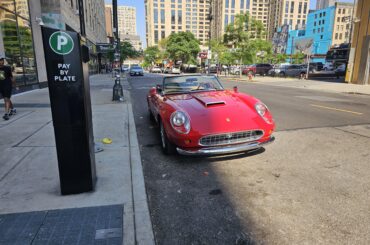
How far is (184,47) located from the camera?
66250 millimetres

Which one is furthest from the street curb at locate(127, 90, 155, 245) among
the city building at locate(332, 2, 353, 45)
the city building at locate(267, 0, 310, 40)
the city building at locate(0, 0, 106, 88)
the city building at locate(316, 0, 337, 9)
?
the city building at locate(316, 0, 337, 9)

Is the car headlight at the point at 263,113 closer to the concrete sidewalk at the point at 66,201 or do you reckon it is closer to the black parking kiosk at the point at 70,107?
the concrete sidewalk at the point at 66,201

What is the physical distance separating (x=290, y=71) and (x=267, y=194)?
32.3m

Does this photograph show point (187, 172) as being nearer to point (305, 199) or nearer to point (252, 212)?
point (252, 212)

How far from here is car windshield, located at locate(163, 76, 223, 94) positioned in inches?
219

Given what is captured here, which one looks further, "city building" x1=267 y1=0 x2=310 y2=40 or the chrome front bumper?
"city building" x1=267 y1=0 x2=310 y2=40

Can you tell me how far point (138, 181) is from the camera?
3.44 meters

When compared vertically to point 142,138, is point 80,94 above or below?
above

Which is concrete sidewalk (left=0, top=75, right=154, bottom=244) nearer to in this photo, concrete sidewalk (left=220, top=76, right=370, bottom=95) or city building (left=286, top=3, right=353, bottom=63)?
concrete sidewalk (left=220, top=76, right=370, bottom=95)

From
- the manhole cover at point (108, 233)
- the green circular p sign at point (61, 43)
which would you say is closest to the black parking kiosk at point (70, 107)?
the green circular p sign at point (61, 43)

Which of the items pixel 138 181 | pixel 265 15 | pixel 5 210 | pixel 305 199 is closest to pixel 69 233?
pixel 5 210

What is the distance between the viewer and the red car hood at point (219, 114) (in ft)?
12.9

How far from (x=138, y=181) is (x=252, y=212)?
4.90ft

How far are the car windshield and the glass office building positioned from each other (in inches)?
381
